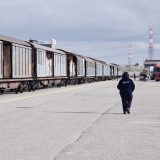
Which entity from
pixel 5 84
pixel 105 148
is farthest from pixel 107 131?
pixel 5 84

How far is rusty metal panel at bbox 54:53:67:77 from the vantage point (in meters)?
51.8

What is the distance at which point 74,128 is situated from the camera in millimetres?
14547

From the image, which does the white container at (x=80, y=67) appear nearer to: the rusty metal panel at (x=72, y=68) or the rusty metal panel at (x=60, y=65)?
the rusty metal panel at (x=72, y=68)

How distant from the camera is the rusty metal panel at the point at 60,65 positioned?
51.8 metres

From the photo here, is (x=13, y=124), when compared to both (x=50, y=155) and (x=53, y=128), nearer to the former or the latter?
(x=53, y=128)

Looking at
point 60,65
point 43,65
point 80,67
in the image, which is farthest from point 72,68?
point 43,65

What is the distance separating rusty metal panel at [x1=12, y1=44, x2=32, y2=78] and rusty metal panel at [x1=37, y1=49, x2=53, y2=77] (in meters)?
2.80

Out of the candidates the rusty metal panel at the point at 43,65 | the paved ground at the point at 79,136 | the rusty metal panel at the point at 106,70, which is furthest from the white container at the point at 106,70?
the paved ground at the point at 79,136

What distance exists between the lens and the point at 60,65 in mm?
54031

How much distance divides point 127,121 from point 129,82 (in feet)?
12.4

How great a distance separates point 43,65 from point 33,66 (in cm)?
321

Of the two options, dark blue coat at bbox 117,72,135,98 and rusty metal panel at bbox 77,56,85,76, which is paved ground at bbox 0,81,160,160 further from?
rusty metal panel at bbox 77,56,85,76

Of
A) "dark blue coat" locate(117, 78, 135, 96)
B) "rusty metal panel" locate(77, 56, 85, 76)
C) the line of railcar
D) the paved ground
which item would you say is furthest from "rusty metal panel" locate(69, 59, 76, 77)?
the paved ground

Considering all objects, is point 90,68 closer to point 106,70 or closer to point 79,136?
point 106,70
